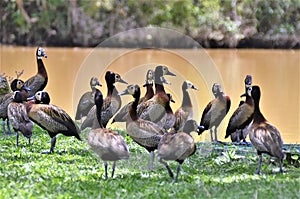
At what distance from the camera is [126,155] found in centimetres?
673

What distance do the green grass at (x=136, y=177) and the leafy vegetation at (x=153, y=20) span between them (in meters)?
27.6

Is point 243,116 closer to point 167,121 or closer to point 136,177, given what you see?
point 167,121

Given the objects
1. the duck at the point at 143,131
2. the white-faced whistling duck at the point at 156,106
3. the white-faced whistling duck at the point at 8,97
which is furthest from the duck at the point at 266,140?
the white-faced whistling duck at the point at 8,97

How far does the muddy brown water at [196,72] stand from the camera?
47.3 ft

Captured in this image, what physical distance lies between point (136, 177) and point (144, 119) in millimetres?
1739

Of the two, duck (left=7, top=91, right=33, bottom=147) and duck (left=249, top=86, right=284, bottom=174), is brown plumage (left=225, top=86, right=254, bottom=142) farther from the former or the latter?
duck (left=7, top=91, right=33, bottom=147)

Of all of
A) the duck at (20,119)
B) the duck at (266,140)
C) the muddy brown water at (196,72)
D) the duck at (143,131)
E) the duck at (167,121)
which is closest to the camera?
the duck at (266,140)

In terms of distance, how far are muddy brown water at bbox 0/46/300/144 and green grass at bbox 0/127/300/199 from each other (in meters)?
1.96

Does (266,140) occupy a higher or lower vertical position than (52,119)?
lower

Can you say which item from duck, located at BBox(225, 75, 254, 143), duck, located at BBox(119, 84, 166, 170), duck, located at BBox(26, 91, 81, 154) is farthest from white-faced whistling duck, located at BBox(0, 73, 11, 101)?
duck, located at BBox(225, 75, 254, 143)

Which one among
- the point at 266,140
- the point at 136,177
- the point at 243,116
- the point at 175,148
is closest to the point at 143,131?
the point at 136,177

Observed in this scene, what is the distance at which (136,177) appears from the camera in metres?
7.10

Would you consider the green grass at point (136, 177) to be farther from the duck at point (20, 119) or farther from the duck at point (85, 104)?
the duck at point (85, 104)

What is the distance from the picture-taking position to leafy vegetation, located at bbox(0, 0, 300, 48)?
35906mm
